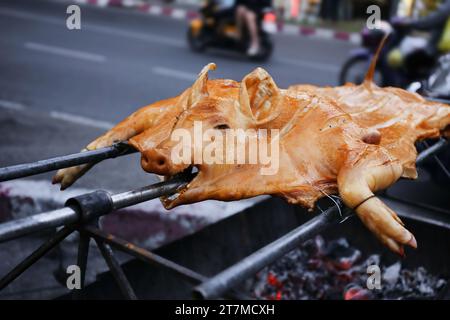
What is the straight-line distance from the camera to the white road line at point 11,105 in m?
6.26

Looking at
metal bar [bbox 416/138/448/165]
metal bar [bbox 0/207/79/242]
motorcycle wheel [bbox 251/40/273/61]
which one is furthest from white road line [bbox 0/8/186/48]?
metal bar [bbox 0/207/79/242]

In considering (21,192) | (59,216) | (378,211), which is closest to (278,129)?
(378,211)

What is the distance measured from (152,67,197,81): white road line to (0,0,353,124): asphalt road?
2 cm

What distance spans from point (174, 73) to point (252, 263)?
742 cm

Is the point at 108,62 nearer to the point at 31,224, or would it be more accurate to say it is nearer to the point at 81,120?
the point at 81,120

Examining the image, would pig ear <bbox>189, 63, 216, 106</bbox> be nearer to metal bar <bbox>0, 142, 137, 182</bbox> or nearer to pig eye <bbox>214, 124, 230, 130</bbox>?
pig eye <bbox>214, 124, 230, 130</bbox>

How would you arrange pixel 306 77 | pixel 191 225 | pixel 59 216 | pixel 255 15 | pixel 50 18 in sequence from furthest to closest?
pixel 50 18
pixel 255 15
pixel 306 77
pixel 191 225
pixel 59 216

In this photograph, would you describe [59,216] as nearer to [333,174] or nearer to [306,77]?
[333,174]

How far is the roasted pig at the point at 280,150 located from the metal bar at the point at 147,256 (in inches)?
9.4

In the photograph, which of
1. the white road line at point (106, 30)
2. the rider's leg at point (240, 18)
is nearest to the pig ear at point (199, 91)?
the rider's leg at point (240, 18)

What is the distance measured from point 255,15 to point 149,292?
25.9 feet

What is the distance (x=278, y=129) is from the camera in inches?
88.4

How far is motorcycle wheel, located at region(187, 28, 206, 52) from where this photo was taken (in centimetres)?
1053

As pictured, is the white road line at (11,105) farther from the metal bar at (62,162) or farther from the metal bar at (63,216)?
the metal bar at (63,216)
